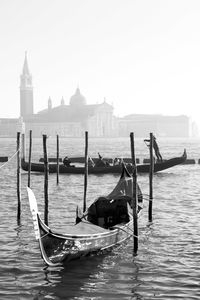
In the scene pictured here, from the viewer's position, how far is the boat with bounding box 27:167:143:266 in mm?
11109


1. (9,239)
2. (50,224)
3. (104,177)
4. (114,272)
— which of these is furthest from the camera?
(104,177)

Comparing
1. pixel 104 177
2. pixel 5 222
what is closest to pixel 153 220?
pixel 5 222

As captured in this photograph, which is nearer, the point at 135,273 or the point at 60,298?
the point at 60,298

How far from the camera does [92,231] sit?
→ 503 inches

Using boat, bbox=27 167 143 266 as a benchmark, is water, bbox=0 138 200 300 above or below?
below

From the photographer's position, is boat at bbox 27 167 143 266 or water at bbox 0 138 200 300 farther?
boat at bbox 27 167 143 266

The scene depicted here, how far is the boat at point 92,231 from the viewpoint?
437 inches

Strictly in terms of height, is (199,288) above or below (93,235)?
below

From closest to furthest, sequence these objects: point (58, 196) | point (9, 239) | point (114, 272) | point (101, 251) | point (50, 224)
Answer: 1. point (114, 272)
2. point (101, 251)
3. point (9, 239)
4. point (50, 224)
5. point (58, 196)

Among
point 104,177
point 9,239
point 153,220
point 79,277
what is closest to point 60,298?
point 79,277

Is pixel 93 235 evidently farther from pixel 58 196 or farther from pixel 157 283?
pixel 58 196

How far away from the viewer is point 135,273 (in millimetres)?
11828

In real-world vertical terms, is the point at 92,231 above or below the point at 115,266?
above

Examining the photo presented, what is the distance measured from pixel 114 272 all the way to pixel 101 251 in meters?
1.23
